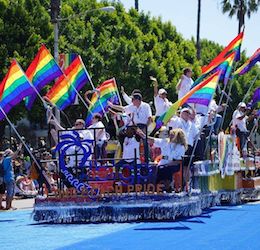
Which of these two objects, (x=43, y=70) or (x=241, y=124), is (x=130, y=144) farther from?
(x=241, y=124)

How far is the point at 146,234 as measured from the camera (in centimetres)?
1047

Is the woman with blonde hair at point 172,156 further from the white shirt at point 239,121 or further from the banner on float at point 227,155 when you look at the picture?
the white shirt at point 239,121

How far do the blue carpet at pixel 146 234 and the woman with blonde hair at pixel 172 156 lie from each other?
970mm

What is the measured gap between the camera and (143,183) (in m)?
12.9

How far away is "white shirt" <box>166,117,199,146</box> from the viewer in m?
14.0

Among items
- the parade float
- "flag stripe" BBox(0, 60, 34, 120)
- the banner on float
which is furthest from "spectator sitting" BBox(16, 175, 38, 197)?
the parade float

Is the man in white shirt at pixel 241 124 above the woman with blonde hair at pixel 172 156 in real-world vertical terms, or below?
above

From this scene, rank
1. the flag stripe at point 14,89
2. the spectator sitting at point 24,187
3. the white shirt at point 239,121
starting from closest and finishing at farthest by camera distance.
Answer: the flag stripe at point 14,89 → the white shirt at point 239,121 → the spectator sitting at point 24,187

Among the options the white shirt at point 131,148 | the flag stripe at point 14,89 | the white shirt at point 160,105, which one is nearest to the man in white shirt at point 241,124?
the white shirt at point 160,105

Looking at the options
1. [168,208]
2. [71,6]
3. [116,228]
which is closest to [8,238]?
[116,228]

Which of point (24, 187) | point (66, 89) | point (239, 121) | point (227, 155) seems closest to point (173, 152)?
point (227, 155)

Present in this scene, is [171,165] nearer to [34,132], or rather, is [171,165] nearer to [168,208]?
[168,208]

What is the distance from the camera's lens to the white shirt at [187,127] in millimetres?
13981

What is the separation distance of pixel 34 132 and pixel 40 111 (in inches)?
1265
